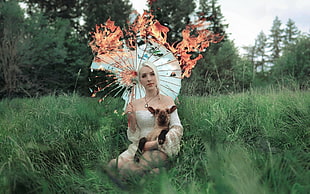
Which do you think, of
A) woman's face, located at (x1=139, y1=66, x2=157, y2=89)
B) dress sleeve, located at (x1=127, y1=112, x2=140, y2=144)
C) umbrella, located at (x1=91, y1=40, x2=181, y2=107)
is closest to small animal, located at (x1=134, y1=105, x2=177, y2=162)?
dress sleeve, located at (x1=127, y1=112, x2=140, y2=144)

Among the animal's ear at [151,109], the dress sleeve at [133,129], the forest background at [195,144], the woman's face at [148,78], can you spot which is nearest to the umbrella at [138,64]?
the woman's face at [148,78]

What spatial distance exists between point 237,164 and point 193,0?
19.5 m

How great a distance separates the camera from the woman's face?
311cm

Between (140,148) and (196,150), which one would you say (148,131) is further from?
(196,150)

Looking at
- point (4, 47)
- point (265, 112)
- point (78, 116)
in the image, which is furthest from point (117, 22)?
point (265, 112)

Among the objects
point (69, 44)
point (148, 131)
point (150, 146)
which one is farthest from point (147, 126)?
point (69, 44)

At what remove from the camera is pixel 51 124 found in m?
4.43

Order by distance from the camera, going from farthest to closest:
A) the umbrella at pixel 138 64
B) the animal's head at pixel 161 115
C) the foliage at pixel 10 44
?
1. the foliage at pixel 10 44
2. the umbrella at pixel 138 64
3. the animal's head at pixel 161 115

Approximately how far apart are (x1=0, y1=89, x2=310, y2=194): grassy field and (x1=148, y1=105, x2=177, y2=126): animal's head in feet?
1.55

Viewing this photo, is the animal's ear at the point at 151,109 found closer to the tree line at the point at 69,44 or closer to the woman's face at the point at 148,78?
the woman's face at the point at 148,78

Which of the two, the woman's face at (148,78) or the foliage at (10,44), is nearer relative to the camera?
the woman's face at (148,78)

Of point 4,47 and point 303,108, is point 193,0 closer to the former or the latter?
point 4,47

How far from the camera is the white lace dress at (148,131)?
286 centimetres

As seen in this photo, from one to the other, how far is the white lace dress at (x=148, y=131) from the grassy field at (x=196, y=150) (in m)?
0.22
